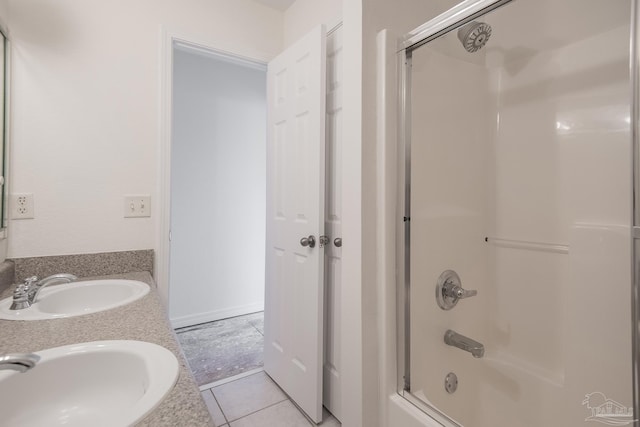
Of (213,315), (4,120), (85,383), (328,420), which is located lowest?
(328,420)

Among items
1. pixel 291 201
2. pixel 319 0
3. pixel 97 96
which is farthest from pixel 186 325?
pixel 319 0

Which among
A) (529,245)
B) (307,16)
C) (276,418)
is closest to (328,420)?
(276,418)

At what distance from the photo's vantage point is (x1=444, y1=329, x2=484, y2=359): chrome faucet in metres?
1.33

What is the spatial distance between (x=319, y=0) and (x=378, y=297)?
1.69 meters

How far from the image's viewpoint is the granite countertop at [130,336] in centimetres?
53

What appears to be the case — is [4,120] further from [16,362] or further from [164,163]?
[16,362]

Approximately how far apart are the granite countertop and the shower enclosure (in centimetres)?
84

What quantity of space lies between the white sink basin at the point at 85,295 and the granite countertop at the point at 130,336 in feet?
0.41

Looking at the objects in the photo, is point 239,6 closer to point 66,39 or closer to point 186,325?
Result: point 66,39

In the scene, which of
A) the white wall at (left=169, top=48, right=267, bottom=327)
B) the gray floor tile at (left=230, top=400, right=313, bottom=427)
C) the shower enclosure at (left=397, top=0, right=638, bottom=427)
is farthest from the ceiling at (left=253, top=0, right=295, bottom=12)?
Answer: the gray floor tile at (left=230, top=400, right=313, bottom=427)

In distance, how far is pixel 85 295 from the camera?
1.31 meters

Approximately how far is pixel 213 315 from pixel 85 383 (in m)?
2.29

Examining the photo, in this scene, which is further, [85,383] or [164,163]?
[164,163]

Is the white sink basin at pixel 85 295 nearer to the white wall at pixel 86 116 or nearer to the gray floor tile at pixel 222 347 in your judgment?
the white wall at pixel 86 116
